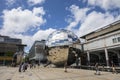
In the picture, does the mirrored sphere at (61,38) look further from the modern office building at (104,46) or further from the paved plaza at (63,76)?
the paved plaza at (63,76)

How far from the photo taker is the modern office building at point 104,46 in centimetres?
3294

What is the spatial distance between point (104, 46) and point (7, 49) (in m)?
72.0

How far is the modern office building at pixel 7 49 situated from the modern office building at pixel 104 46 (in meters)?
46.2

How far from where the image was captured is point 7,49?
303 feet

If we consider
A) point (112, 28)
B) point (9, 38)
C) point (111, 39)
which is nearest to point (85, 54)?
point (112, 28)

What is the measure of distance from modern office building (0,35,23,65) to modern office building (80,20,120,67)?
1818 inches

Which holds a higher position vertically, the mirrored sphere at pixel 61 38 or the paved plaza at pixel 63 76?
the mirrored sphere at pixel 61 38

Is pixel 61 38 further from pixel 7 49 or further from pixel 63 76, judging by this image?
pixel 7 49

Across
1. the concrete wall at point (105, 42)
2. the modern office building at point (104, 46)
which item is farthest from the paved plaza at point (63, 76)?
the modern office building at point (104, 46)

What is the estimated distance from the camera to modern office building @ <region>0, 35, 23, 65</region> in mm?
79656

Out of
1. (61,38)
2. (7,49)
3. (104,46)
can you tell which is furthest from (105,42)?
(7,49)

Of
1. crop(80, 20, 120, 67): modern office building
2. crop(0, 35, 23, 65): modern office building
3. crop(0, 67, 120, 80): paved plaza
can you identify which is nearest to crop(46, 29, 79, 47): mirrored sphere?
crop(80, 20, 120, 67): modern office building

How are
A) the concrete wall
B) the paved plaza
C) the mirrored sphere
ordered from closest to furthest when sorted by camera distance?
the paved plaza → the concrete wall → the mirrored sphere

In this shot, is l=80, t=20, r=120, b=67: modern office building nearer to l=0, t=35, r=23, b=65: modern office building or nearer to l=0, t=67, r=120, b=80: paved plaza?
l=0, t=67, r=120, b=80: paved plaza
